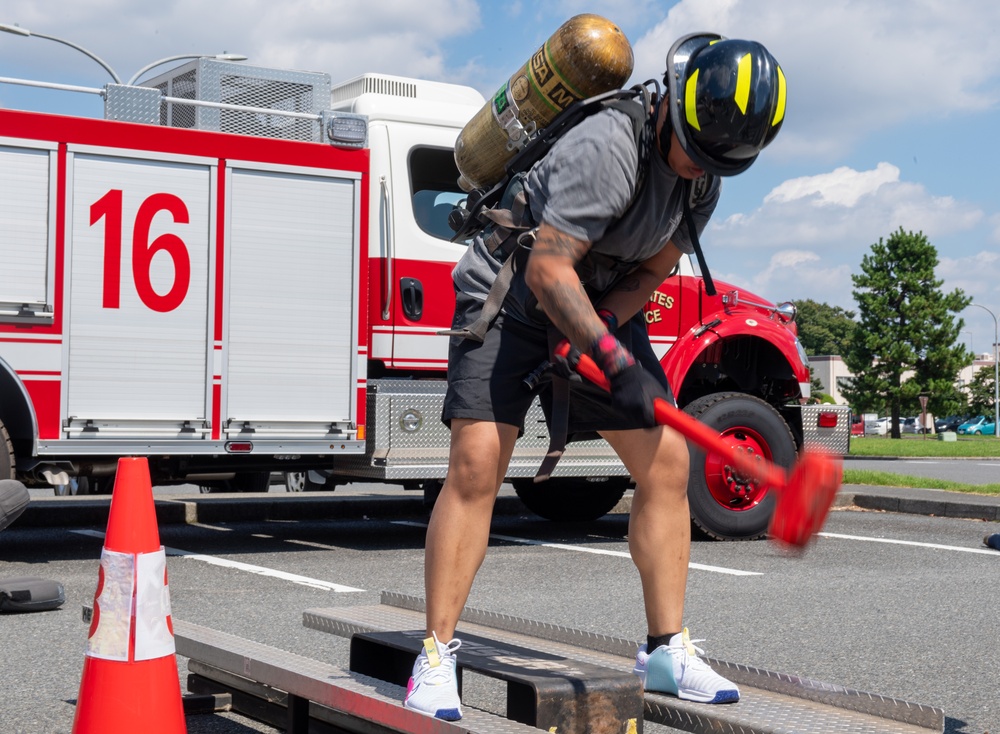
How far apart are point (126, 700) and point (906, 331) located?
56.6 m

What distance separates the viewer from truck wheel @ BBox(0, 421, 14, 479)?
23.5 feet

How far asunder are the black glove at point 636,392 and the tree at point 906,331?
2172 inches

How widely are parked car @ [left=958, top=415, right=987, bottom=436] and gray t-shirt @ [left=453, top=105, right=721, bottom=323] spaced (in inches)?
3479

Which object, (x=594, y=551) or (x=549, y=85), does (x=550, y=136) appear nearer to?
(x=549, y=85)

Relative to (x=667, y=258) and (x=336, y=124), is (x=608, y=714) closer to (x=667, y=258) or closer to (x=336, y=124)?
(x=667, y=258)

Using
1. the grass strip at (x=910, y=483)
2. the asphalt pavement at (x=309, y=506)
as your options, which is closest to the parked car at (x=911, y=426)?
the grass strip at (x=910, y=483)

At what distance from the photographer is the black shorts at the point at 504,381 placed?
3.39 m

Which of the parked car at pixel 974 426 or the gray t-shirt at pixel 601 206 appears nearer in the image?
the gray t-shirt at pixel 601 206

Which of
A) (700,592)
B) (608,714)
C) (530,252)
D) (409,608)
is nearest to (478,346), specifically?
(530,252)

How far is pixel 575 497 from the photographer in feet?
34.4

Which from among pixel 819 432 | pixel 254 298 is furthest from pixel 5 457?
pixel 819 432

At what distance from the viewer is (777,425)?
9.07 meters

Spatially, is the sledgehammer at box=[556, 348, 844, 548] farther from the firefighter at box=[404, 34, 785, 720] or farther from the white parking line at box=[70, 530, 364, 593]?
the white parking line at box=[70, 530, 364, 593]

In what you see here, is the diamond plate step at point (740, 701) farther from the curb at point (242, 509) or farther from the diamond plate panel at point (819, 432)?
the curb at point (242, 509)
